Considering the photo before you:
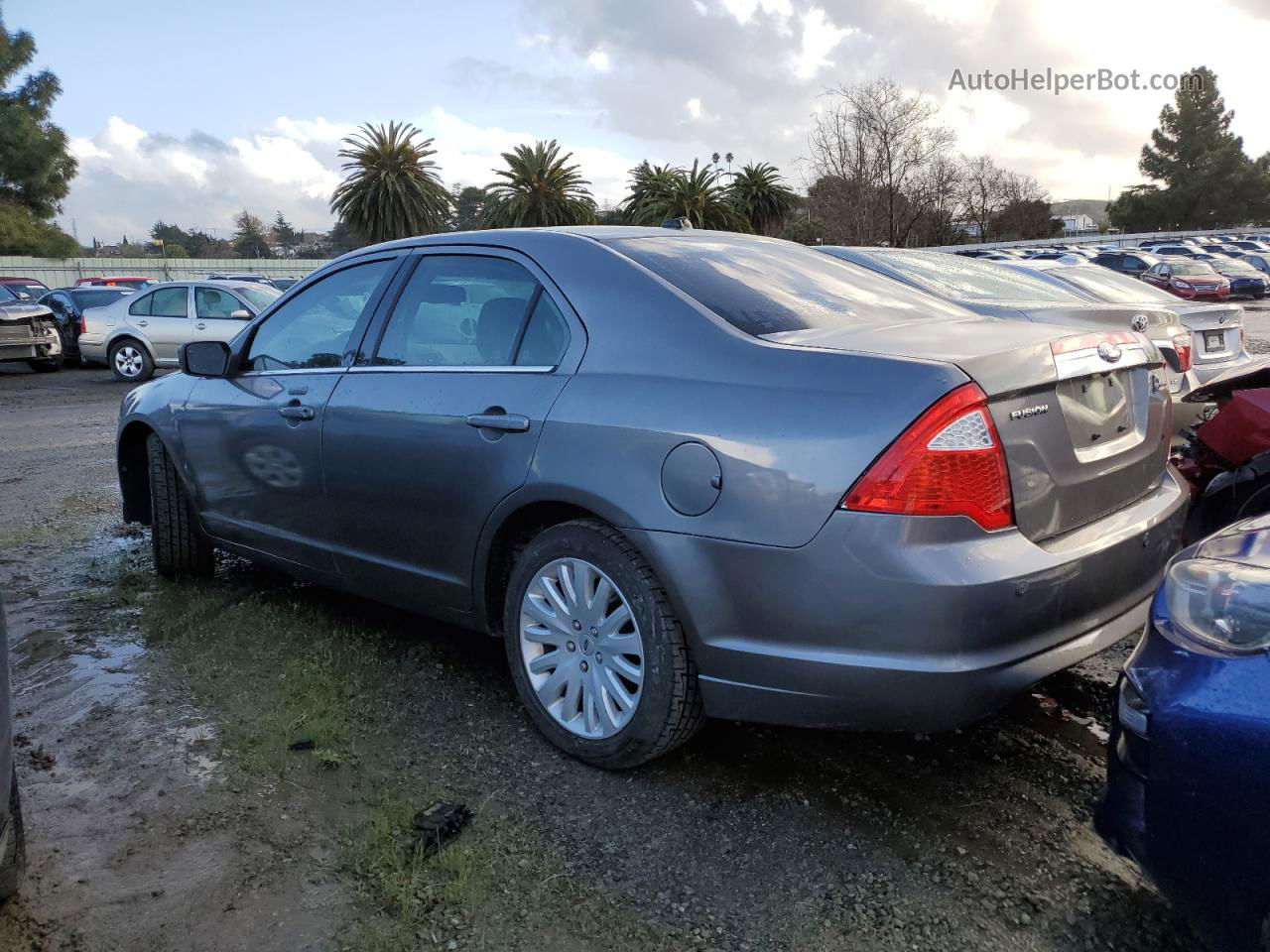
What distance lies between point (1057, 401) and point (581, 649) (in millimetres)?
1462

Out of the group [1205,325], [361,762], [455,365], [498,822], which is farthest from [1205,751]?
[1205,325]

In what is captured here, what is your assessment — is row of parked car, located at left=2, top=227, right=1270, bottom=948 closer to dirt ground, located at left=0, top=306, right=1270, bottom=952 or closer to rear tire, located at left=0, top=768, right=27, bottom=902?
dirt ground, located at left=0, top=306, right=1270, bottom=952

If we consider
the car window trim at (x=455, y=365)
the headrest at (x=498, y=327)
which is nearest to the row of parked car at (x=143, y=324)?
the car window trim at (x=455, y=365)

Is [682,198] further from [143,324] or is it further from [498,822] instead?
[498,822]

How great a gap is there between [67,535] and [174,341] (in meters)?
10.9

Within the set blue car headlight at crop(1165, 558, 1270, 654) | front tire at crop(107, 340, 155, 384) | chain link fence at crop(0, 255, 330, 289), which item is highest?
chain link fence at crop(0, 255, 330, 289)

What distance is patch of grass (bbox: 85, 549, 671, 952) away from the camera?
229 cm

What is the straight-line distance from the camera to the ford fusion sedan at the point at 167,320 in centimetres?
1560

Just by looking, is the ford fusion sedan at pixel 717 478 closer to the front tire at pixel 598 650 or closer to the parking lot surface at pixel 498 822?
the front tire at pixel 598 650

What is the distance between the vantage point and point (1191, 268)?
1043 inches

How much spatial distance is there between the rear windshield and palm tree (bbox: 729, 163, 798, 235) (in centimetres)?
3673

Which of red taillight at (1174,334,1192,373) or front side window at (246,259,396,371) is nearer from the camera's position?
front side window at (246,259,396,371)

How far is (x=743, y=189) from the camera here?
39781 mm

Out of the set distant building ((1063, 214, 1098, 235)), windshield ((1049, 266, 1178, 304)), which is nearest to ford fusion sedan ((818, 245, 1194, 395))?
windshield ((1049, 266, 1178, 304))
